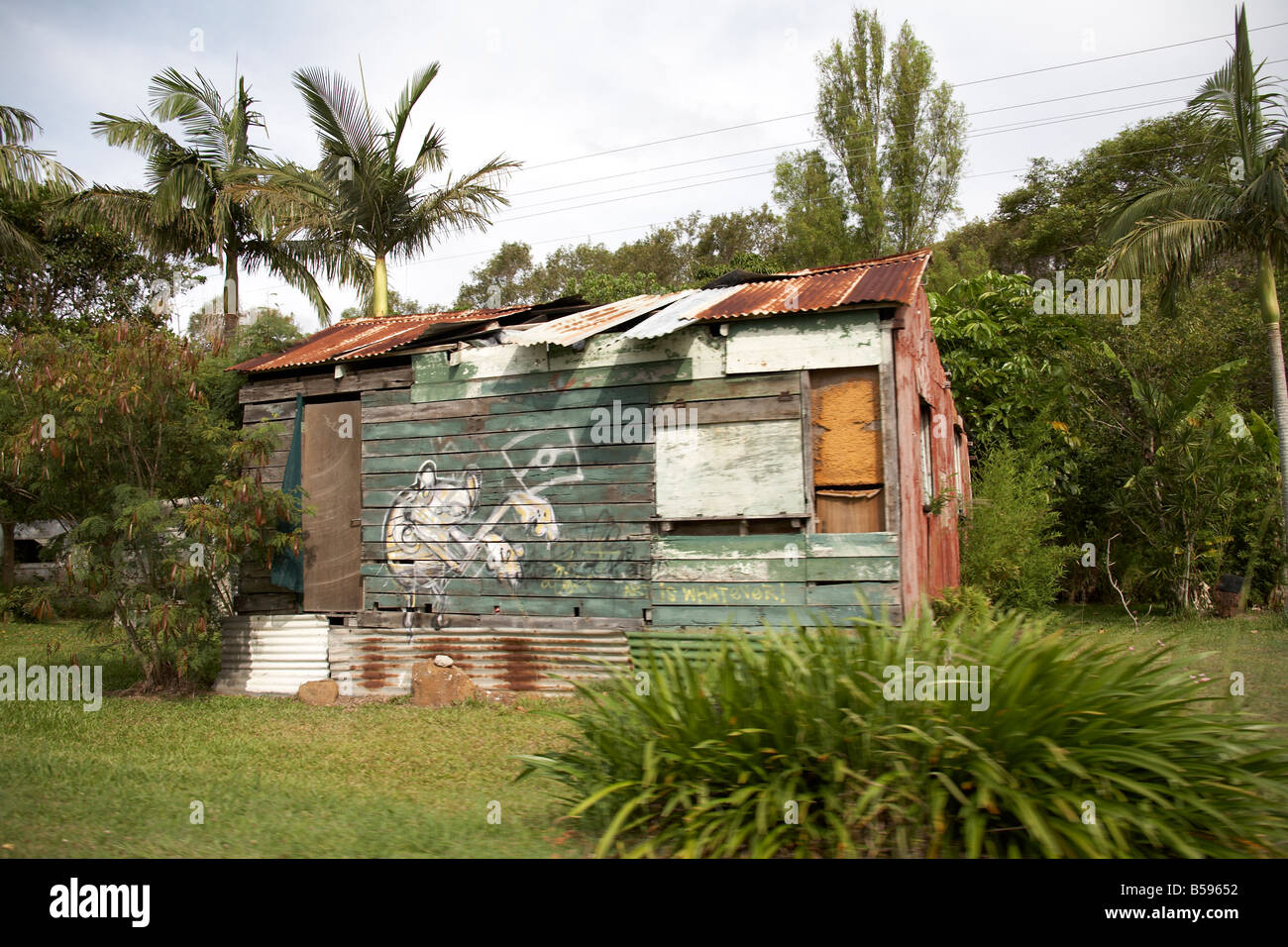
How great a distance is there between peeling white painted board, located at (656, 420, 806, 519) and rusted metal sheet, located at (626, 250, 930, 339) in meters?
1.08

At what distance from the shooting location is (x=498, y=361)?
980cm

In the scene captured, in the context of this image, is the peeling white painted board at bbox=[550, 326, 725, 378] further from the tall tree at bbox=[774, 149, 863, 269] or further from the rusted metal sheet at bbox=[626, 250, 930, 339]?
the tall tree at bbox=[774, 149, 863, 269]

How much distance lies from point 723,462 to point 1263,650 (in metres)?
6.89

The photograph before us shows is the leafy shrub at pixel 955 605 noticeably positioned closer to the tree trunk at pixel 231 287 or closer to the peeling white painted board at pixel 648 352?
the peeling white painted board at pixel 648 352

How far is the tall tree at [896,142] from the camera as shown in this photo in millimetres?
25375

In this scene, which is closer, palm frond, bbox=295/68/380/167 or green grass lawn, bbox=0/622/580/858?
green grass lawn, bbox=0/622/580/858

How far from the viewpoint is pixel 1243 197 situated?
12.9m

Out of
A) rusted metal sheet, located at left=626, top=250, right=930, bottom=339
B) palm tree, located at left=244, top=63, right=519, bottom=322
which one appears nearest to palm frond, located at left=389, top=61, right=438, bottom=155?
palm tree, located at left=244, top=63, right=519, bottom=322

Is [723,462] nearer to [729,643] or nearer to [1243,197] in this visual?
[729,643]

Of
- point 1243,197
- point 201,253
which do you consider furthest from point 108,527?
point 1243,197

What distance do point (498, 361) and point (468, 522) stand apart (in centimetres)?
185

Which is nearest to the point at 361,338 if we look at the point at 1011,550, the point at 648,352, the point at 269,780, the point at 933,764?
the point at 648,352

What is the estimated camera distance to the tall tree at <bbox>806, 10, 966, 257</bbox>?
83.3 feet

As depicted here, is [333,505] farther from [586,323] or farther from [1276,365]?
[1276,365]
